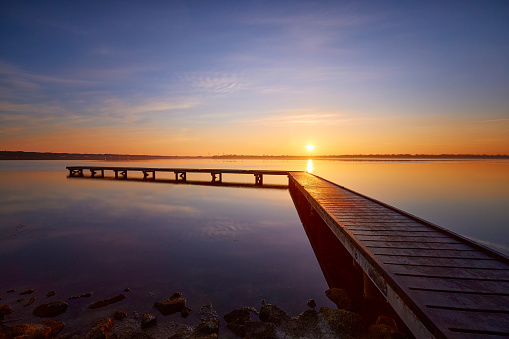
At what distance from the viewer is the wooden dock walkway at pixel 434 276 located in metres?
2.31

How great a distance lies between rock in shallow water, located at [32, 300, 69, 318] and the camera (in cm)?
433

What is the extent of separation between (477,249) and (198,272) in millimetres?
5482

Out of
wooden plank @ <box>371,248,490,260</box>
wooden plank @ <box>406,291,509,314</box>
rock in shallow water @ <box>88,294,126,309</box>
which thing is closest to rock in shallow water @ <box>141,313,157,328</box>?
rock in shallow water @ <box>88,294,126,309</box>

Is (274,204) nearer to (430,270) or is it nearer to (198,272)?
(198,272)

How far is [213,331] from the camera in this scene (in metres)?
3.88

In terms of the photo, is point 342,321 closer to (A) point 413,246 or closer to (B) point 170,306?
(A) point 413,246

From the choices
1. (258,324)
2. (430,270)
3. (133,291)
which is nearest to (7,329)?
(133,291)

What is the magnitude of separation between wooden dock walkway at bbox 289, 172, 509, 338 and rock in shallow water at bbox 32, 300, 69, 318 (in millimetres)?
5231

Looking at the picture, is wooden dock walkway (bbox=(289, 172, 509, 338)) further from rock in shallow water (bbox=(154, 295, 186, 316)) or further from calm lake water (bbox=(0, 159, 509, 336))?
rock in shallow water (bbox=(154, 295, 186, 316))

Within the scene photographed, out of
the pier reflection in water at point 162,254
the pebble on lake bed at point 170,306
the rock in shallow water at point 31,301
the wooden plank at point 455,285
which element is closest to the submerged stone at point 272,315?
the pier reflection in water at point 162,254

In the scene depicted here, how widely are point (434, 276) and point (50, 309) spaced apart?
19.8 ft

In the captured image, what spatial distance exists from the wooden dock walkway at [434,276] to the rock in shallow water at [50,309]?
206 inches

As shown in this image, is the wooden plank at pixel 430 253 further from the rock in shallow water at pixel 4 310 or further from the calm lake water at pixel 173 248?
the rock in shallow water at pixel 4 310

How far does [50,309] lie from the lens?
4.41m
